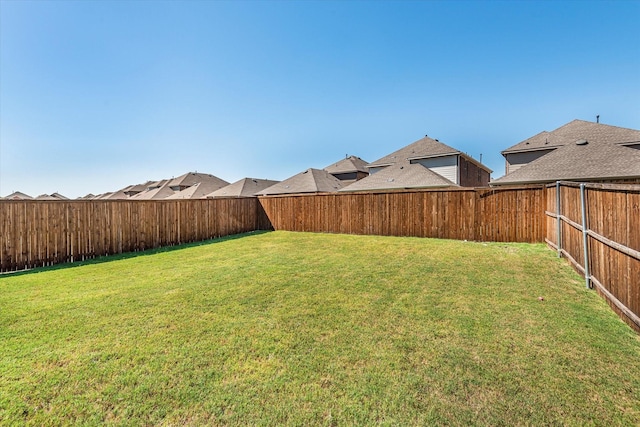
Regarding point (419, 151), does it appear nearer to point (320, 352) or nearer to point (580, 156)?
point (580, 156)

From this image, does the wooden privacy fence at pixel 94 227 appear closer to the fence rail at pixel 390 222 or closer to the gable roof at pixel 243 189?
the fence rail at pixel 390 222

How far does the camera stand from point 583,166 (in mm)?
12469

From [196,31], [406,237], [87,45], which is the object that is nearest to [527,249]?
[406,237]

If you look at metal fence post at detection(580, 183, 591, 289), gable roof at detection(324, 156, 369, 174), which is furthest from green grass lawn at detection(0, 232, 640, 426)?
gable roof at detection(324, 156, 369, 174)

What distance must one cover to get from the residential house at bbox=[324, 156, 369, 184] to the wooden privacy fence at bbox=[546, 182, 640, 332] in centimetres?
2563

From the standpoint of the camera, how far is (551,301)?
3.87 meters

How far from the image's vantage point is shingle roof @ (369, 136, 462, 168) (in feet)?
72.9

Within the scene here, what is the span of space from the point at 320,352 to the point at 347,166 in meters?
30.1

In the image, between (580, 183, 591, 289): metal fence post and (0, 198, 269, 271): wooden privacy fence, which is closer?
(580, 183, 591, 289): metal fence post

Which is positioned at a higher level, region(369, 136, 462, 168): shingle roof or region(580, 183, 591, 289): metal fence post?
region(369, 136, 462, 168): shingle roof

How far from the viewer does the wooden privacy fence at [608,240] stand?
2.96m

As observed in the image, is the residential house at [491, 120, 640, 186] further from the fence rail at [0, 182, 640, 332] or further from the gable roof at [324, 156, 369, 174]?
the gable roof at [324, 156, 369, 174]

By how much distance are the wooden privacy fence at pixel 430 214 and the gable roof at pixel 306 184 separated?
9.45 meters

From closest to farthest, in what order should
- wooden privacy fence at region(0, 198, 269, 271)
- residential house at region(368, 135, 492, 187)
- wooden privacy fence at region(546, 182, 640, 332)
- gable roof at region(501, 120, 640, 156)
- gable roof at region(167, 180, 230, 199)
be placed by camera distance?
wooden privacy fence at region(546, 182, 640, 332), wooden privacy fence at region(0, 198, 269, 271), gable roof at region(501, 120, 640, 156), residential house at region(368, 135, 492, 187), gable roof at region(167, 180, 230, 199)
